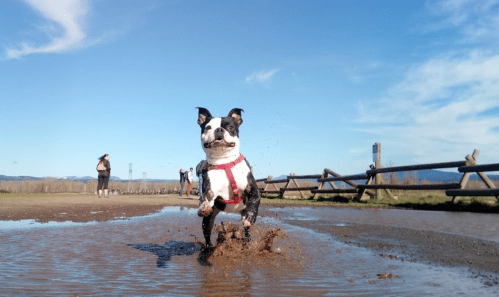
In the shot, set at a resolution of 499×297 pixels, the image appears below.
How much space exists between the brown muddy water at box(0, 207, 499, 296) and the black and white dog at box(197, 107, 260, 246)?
569 mm

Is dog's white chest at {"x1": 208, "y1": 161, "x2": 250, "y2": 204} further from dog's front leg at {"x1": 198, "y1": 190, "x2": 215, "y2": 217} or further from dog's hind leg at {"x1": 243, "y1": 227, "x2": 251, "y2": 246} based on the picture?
dog's hind leg at {"x1": 243, "y1": 227, "x2": 251, "y2": 246}

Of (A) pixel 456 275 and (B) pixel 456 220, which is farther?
(B) pixel 456 220

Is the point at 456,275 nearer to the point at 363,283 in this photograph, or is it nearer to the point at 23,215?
the point at 363,283

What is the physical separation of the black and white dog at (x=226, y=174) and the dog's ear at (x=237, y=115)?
0.16 metres

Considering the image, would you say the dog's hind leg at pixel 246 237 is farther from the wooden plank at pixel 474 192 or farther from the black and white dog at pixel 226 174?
the wooden plank at pixel 474 192

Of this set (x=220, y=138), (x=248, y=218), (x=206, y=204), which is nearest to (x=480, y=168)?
(x=248, y=218)

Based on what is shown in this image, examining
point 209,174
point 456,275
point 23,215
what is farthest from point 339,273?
point 23,215

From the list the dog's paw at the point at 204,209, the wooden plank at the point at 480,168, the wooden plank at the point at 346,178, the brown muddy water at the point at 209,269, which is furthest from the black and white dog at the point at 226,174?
the wooden plank at the point at 346,178

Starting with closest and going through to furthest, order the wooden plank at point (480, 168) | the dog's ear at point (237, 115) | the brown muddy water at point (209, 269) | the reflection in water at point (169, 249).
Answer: the brown muddy water at point (209, 269), the reflection in water at point (169, 249), the dog's ear at point (237, 115), the wooden plank at point (480, 168)

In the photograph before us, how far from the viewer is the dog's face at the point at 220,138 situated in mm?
4910

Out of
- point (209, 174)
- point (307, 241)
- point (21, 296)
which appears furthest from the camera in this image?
point (307, 241)

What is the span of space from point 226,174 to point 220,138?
1.50 ft

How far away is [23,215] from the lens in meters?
10.7

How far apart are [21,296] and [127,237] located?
363 centimetres
